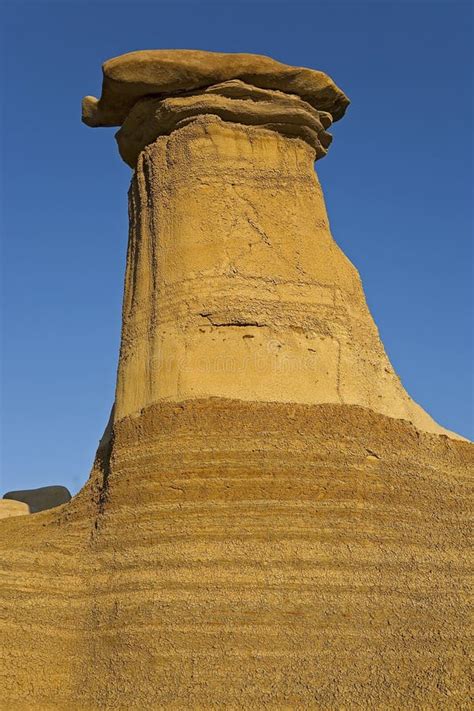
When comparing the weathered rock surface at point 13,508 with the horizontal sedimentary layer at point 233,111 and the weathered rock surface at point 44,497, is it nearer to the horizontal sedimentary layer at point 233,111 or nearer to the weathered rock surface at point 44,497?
the weathered rock surface at point 44,497

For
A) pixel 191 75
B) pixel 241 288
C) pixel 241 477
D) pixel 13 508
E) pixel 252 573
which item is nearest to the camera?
pixel 252 573

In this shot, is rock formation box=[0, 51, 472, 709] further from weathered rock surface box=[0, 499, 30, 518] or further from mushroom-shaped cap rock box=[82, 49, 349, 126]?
weathered rock surface box=[0, 499, 30, 518]

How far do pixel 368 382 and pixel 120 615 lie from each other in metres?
4.24

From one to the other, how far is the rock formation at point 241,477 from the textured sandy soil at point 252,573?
2 cm

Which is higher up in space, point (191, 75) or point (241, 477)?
point (191, 75)

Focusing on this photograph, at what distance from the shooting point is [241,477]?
1066 centimetres

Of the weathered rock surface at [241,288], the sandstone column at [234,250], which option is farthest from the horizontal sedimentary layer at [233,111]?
the weathered rock surface at [241,288]

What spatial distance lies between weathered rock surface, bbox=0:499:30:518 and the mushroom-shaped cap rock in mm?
9820

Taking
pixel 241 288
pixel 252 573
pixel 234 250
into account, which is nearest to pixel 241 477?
pixel 252 573

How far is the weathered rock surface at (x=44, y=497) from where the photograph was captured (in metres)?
21.7

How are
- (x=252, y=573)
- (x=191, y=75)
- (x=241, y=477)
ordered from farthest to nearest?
(x=191, y=75)
(x=241, y=477)
(x=252, y=573)

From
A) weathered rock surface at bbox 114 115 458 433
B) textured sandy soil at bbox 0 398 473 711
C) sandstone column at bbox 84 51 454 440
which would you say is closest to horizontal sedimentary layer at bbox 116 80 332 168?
sandstone column at bbox 84 51 454 440

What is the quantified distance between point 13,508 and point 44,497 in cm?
166

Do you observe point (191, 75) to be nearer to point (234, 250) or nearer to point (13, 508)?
point (234, 250)
